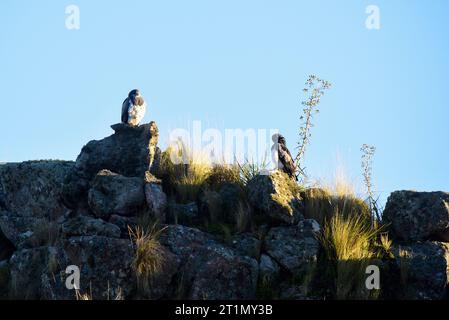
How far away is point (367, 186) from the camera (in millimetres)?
15289

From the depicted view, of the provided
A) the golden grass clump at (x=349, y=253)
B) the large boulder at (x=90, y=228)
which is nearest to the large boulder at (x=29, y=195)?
the large boulder at (x=90, y=228)

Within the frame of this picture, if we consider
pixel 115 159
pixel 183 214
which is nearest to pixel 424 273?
pixel 183 214

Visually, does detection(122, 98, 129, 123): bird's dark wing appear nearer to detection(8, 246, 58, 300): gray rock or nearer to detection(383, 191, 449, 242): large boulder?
detection(8, 246, 58, 300): gray rock

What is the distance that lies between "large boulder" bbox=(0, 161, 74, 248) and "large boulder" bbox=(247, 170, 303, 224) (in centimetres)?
405

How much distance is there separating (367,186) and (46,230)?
6.85 m

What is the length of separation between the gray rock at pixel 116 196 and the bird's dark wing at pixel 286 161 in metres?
3.19

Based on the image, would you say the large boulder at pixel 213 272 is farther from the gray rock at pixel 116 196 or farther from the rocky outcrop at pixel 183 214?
the gray rock at pixel 116 196

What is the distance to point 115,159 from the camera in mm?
14961

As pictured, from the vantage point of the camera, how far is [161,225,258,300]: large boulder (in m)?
11.6

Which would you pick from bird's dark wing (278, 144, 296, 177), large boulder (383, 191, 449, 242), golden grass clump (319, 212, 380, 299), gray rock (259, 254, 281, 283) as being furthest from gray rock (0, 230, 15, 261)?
large boulder (383, 191, 449, 242)
